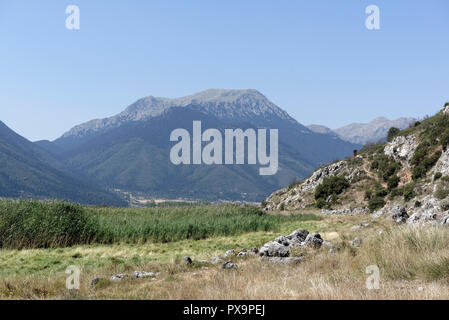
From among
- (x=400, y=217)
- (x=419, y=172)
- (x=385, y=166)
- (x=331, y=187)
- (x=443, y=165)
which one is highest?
(x=443, y=165)

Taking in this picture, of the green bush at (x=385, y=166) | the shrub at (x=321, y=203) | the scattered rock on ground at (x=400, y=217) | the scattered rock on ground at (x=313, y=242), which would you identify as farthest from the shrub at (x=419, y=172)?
the scattered rock on ground at (x=313, y=242)

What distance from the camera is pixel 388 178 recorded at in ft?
187

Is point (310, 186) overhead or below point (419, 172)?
below

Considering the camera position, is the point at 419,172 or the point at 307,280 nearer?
the point at 307,280

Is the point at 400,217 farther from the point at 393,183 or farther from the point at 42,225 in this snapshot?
the point at 393,183

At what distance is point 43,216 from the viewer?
87.5 feet

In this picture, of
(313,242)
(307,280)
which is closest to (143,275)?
(307,280)

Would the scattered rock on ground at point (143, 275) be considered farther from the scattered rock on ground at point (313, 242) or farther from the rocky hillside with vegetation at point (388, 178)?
the rocky hillside with vegetation at point (388, 178)

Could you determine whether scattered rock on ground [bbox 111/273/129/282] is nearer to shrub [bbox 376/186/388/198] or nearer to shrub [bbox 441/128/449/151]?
shrub [bbox 441/128/449/151]

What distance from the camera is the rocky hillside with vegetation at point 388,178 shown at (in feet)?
144

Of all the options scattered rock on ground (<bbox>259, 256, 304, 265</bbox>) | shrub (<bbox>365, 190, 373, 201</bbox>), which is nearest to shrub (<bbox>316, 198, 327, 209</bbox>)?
shrub (<bbox>365, 190, 373, 201</bbox>)

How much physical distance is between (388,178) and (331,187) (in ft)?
32.4

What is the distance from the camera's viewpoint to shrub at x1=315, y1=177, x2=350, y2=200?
63469mm
